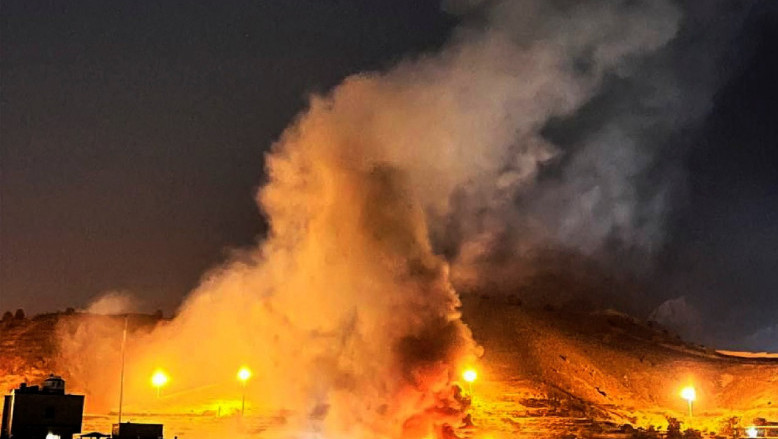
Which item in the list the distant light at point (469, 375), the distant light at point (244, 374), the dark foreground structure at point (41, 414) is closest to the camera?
the dark foreground structure at point (41, 414)

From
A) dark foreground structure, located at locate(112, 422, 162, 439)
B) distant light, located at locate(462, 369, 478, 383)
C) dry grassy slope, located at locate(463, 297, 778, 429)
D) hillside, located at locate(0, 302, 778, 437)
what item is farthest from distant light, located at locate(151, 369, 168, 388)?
dark foreground structure, located at locate(112, 422, 162, 439)

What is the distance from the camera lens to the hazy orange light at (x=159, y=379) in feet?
204

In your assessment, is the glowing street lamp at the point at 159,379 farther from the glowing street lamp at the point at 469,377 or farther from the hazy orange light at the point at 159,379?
the glowing street lamp at the point at 469,377

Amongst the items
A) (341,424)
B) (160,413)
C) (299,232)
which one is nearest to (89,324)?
(160,413)

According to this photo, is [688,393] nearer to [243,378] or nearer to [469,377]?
[469,377]

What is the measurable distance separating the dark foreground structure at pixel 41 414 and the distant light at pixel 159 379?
24609 millimetres

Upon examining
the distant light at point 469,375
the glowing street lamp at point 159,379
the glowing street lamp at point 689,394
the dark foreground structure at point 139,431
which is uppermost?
the glowing street lamp at point 159,379

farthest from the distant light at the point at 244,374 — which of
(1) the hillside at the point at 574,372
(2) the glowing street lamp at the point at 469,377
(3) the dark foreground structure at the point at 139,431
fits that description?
(3) the dark foreground structure at the point at 139,431

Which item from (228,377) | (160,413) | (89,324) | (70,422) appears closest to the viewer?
(70,422)

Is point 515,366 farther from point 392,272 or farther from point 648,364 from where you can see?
point 392,272

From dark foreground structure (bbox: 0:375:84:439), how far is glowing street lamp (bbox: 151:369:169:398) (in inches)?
969

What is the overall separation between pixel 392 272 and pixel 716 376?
4215 centimetres

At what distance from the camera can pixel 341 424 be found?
151ft

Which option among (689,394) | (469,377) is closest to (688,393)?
(689,394)
